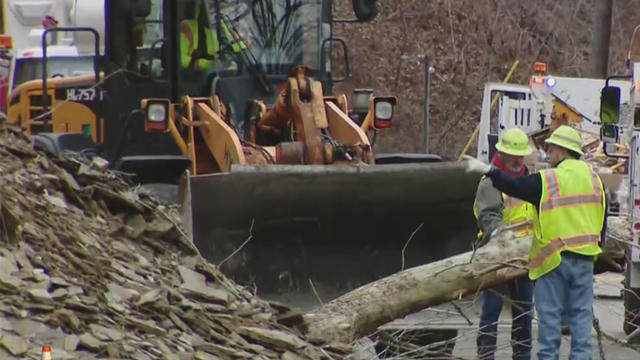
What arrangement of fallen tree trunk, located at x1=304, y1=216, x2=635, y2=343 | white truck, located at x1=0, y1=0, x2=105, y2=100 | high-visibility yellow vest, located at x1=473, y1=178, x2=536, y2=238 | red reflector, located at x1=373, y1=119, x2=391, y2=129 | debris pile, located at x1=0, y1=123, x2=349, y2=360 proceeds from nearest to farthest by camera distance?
debris pile, located at x1=0, y1=123, x2=349, y2=360 → fallen tree trunk, located at x1=304, y1=216, x2=635, y2=343 → high-visibility yellow vest, located at x1=473, y1=178, x2=536, y2=238 → red reflector, located at x1=373, y1=119, x2=391, y2=129 → white truck, located at x1=0, y1=0, x2=105, y2=100

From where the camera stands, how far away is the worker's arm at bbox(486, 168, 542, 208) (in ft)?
30.4

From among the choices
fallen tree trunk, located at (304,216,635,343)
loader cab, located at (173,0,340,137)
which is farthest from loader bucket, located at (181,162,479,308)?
loader cab, located at (173,0,340,137)

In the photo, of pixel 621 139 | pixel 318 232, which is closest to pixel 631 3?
pixel 621 139

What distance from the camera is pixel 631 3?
30.3 m

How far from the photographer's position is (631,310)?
12.8 meters

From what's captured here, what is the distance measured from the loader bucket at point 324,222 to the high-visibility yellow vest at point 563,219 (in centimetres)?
176

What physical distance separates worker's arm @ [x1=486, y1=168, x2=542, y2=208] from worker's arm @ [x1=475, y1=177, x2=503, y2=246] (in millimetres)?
854

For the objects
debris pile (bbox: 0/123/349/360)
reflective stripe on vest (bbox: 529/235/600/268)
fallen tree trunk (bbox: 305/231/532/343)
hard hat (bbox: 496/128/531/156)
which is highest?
hard hat (bbox: 496/128/531/156)

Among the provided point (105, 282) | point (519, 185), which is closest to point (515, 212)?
point (519, 185)

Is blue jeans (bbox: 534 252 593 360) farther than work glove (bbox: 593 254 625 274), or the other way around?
work glove (bbox: 593 254 625 274)

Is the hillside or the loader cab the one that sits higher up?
the loader cab

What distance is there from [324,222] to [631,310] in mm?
3263

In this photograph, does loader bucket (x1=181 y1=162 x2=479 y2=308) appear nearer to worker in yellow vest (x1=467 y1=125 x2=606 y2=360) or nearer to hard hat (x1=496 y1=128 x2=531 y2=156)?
hard hat (x1=496 y1=128 x2=531 y2=156)

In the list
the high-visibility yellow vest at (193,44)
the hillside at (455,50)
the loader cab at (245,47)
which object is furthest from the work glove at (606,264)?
the hillside at (455,50)
